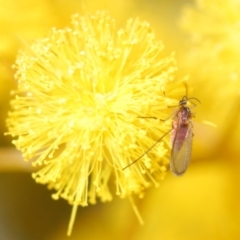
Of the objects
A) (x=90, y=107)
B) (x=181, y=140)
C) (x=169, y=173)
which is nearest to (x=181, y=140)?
(x=181, y=140)

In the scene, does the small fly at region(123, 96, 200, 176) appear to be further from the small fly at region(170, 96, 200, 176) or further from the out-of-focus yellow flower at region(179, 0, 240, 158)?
the out-of-focus yellow flower at region(179, 0, 240, 158)

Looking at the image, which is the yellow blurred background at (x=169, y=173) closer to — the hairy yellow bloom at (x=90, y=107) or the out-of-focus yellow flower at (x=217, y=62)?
the out-of-focus yellow flower at (x=217, y=62)

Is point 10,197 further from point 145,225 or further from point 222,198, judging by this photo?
point 222,198

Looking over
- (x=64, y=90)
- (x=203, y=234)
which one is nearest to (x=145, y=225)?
(x=203, y=234)

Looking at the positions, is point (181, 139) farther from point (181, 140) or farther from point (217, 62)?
point (217, 62)

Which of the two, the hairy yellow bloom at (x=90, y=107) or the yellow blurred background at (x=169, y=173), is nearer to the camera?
the hairy yellow bloom at (x=90, y=107)

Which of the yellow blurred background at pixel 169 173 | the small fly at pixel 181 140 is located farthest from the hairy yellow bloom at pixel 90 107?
the yellow blurred background at pixel 169 173
